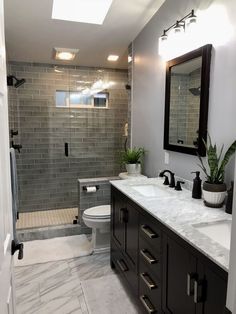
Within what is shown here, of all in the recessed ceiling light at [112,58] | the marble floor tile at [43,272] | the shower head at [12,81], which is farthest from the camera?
the recessed ceiling light at [112,58]

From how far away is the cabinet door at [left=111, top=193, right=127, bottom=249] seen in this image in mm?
2162

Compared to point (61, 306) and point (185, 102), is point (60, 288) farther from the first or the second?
point (185, 102)

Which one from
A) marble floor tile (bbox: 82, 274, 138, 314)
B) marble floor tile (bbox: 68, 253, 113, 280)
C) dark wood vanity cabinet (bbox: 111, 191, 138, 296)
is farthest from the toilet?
marble floor tile (bbox: 82, 274, 138, 314)

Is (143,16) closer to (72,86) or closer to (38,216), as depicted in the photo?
(72,86)

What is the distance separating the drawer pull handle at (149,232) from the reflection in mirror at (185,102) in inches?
30.8

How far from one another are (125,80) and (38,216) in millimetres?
2570

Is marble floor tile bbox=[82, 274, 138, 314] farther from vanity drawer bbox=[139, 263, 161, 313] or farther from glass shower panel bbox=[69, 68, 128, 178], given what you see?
glass shower panel bbox=[69, 68, 128, 178]

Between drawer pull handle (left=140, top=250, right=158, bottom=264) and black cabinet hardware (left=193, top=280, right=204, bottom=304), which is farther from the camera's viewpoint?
drawer pull handle (left=140, top=250, right=158, bottom=264)

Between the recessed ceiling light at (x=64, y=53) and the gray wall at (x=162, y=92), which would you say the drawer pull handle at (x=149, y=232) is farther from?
the recessed ceiling light at (x=64, y=53)

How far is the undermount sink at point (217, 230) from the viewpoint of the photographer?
141cm

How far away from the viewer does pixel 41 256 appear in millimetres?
2715

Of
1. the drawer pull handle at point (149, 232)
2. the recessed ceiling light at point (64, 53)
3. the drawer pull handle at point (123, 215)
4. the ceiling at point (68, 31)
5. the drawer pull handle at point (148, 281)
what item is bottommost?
the drawer pull handle at point (148, 281)

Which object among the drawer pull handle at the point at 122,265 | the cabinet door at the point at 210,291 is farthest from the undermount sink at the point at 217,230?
the drawer pull handle at the point at 122,265

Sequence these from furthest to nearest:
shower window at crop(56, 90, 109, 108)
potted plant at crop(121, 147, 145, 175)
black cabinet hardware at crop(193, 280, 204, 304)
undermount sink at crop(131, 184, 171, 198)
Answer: shower window at crop(56, 90, 109, 108), potted plant at crop(121, 147, 145, 175), undermount sink at crop(131, 184, 171, 198), black cabinet hardware at crop(193, 280, 204, 304)
